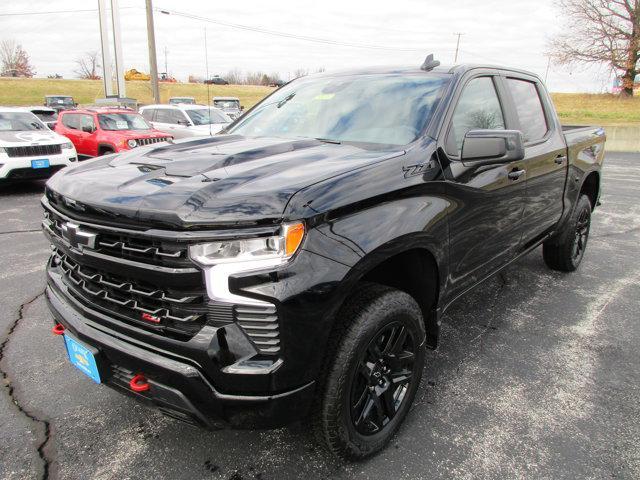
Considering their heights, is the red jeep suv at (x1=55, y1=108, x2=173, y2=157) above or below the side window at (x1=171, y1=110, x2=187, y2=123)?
below

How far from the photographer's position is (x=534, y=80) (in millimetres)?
4094

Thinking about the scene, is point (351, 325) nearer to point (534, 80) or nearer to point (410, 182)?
point (410, 182)

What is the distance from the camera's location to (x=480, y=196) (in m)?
2.80

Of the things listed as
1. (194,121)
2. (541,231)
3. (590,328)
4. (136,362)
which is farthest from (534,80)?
(194,121)

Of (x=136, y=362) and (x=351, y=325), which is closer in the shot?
(x=136, y=362)

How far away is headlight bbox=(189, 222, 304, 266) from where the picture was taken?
5.66 feet

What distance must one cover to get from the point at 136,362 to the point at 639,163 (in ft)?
59.2

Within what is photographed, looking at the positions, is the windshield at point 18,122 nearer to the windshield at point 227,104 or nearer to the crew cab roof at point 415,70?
the crew cab roof at point 415,70

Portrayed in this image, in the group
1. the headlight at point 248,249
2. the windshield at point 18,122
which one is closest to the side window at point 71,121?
the windshield at point 18,122

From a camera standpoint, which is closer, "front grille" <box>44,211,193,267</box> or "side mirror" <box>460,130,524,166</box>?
"front grille" <box>44,211,193,267</box>

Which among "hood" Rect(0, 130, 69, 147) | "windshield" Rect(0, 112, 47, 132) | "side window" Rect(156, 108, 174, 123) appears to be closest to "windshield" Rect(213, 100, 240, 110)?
"side window" Rect(156, 108, 174, 123)

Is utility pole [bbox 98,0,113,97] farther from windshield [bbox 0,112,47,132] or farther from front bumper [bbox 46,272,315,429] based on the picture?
front bumper [bbox 46,272,315,429]

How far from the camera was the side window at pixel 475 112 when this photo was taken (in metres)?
2.70

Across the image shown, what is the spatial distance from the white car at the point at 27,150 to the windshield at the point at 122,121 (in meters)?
1.71
